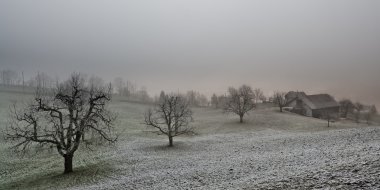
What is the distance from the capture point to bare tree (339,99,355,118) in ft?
425

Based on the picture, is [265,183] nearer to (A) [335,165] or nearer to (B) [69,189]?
(A) [335,165]

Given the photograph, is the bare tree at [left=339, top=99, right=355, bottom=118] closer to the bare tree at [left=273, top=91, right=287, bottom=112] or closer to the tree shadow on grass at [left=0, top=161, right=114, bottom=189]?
the bare tree at [left=273, top=91, right=287, bottom=112]

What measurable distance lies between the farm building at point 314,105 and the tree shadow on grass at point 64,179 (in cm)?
9458

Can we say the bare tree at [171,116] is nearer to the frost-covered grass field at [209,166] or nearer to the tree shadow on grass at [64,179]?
the frost-covered grass field at [209,166]

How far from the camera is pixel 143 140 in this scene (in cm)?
6331

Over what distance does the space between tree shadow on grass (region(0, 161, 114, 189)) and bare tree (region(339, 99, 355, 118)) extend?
114 m

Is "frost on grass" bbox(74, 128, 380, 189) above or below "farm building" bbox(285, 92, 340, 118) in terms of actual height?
below

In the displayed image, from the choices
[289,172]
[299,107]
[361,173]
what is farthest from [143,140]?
[299,107]

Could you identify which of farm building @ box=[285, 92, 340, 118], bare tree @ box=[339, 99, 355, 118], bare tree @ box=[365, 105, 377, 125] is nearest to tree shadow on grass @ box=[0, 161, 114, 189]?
farm building @ box=[285, 92, 340, 118]

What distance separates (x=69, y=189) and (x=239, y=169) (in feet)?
53.7

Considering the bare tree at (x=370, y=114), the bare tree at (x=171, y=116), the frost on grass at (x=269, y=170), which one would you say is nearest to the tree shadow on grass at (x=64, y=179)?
the frost on grass at (x=269, y=170)

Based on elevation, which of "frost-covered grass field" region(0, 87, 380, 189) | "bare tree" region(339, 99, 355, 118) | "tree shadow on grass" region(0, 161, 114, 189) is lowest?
"tree shadow on grass" region(0, 161, 114, 189)

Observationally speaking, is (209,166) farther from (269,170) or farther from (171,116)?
(171,116)

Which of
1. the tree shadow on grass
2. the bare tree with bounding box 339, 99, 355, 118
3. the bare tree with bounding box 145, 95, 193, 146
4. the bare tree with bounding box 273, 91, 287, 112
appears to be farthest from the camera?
the bare tree with bounding box 339, 99, 355, 118
